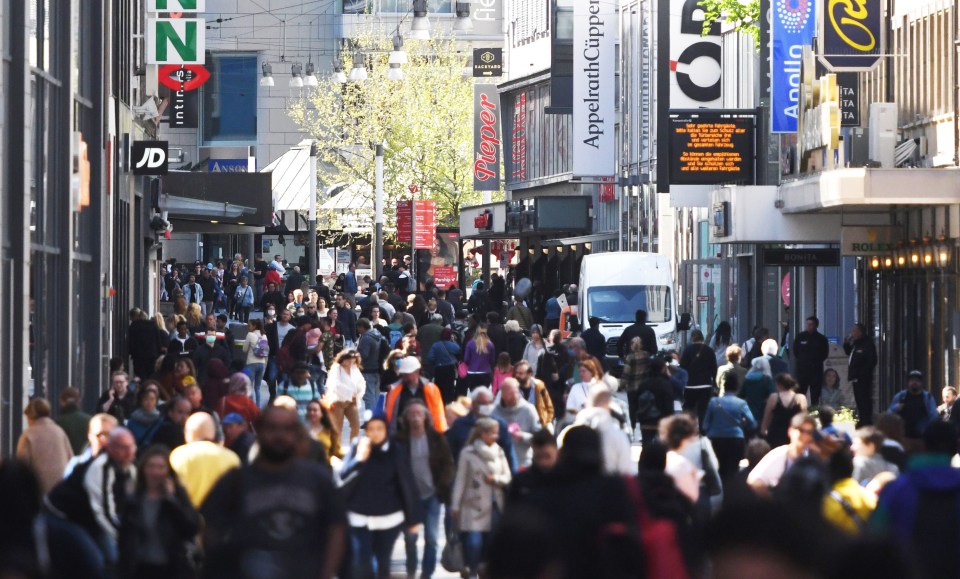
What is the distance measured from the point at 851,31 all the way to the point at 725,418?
1301cm

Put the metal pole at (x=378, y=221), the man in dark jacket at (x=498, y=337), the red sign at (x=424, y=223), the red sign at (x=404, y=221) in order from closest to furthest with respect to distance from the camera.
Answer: the man in dark jacket at (x=498, y=337) < the metal pole at (x=378, y=221) < the red sign at (x=424, y=223) < the red sign at (x=404, y=221)

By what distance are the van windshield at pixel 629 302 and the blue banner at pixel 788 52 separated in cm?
558

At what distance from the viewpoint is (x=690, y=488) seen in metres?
12.0

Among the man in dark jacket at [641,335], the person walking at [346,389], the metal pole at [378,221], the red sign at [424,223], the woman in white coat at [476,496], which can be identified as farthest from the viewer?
the red sign at [424,223]

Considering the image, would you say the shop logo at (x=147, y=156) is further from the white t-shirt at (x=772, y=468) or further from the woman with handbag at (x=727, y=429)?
the white t-shirt at (x=772, y=468)

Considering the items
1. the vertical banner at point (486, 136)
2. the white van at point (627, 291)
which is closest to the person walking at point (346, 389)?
the white van at point (627, 291)

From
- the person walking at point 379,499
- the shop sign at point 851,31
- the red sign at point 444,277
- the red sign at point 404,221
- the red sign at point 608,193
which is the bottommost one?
the person walking at point 379,499

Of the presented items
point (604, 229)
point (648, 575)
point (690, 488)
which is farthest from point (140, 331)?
point (604, 229)

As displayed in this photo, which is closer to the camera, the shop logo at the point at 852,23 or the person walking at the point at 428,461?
the person walking at the point at 428,461

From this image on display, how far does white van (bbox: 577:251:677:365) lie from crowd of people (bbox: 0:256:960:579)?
1084 centimetres

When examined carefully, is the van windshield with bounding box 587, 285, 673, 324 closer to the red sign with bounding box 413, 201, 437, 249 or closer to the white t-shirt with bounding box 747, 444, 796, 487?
the red sign with bounding box 413, 201, 437, 249

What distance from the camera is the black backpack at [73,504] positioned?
10.3 m

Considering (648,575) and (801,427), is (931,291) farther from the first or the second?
(648,575)

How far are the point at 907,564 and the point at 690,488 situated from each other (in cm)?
734
